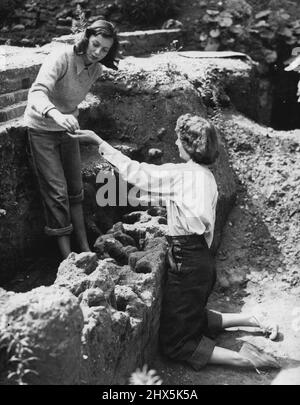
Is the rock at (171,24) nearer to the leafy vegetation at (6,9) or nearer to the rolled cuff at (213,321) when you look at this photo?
the leafy vegetation at (6,9)

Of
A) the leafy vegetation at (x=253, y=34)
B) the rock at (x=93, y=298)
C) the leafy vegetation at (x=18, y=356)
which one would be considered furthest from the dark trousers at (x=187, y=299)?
the leafy vegetation at (x=253, y=34)

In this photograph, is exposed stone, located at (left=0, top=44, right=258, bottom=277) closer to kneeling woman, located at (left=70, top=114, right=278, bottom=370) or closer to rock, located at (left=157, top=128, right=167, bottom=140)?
rock, located at (left=157, top=128, right=167, bottom=140)

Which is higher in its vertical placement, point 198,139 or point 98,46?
point 98,46

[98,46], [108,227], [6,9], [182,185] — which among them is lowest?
[108,227]

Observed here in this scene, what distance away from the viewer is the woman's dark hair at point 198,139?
3531 millimetres

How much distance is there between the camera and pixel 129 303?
11.3 feet

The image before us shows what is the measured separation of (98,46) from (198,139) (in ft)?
3.95

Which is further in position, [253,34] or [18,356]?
[253,34]

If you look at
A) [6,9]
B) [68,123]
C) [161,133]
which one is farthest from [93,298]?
[6,9]

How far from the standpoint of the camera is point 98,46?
4059 mm

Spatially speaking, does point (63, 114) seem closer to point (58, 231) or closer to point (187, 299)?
point (58, 231)

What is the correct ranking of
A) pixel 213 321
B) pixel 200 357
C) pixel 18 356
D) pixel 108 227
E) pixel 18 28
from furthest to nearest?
pixel 18 28 < pixel 108 227 < pixel 213 321 < pixel 200 357 < pixel 18 356

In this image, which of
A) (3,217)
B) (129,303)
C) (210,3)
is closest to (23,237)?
(3,217)
